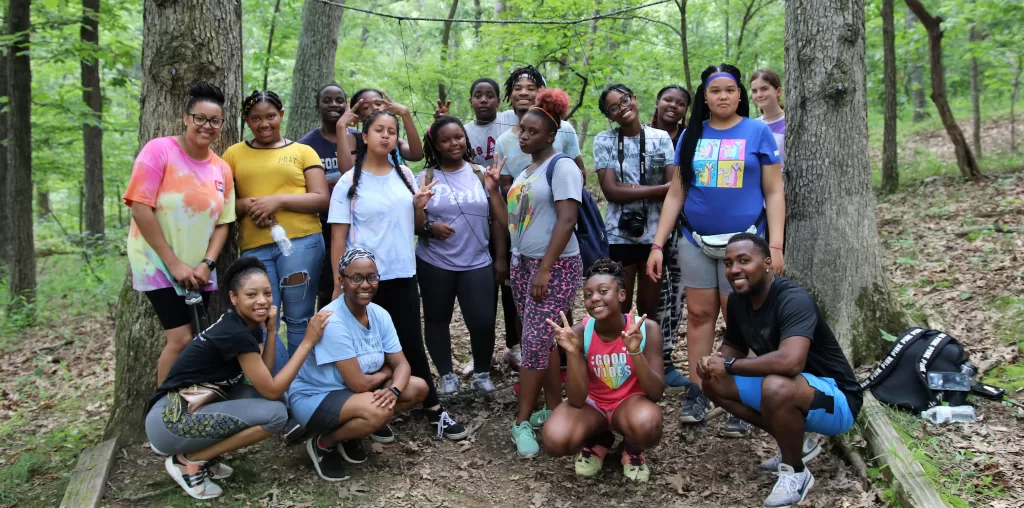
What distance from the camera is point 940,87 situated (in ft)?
29.8

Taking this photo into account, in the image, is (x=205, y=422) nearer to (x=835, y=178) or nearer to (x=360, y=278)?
(x=360, y=278)

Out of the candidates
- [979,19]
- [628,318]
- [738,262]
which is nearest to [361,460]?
[628,318]

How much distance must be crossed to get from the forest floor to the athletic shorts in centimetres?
87

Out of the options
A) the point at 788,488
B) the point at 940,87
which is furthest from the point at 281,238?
the point at 940,87

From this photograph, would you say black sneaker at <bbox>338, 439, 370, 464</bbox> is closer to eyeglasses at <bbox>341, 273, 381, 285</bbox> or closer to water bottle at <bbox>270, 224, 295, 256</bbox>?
eyeglasses at <bbox>341, 273, 381, 285</bbox>

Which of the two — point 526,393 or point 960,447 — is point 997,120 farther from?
point 526,393

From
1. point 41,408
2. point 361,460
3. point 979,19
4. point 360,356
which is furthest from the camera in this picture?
point 979,19

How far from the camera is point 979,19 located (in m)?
9.20

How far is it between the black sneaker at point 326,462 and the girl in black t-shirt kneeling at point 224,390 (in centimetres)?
29

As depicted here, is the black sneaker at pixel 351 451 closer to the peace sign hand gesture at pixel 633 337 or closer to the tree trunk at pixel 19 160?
the peace sign hand gesture at pixel 633 337

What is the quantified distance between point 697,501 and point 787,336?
3.31ft

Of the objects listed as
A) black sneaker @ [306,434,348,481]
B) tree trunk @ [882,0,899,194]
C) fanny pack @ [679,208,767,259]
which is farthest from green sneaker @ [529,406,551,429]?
tree trunk @ [882,0,899,194]

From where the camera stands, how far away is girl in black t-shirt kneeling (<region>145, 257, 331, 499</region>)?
3.52 m

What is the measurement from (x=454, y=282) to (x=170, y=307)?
66.9 inches
